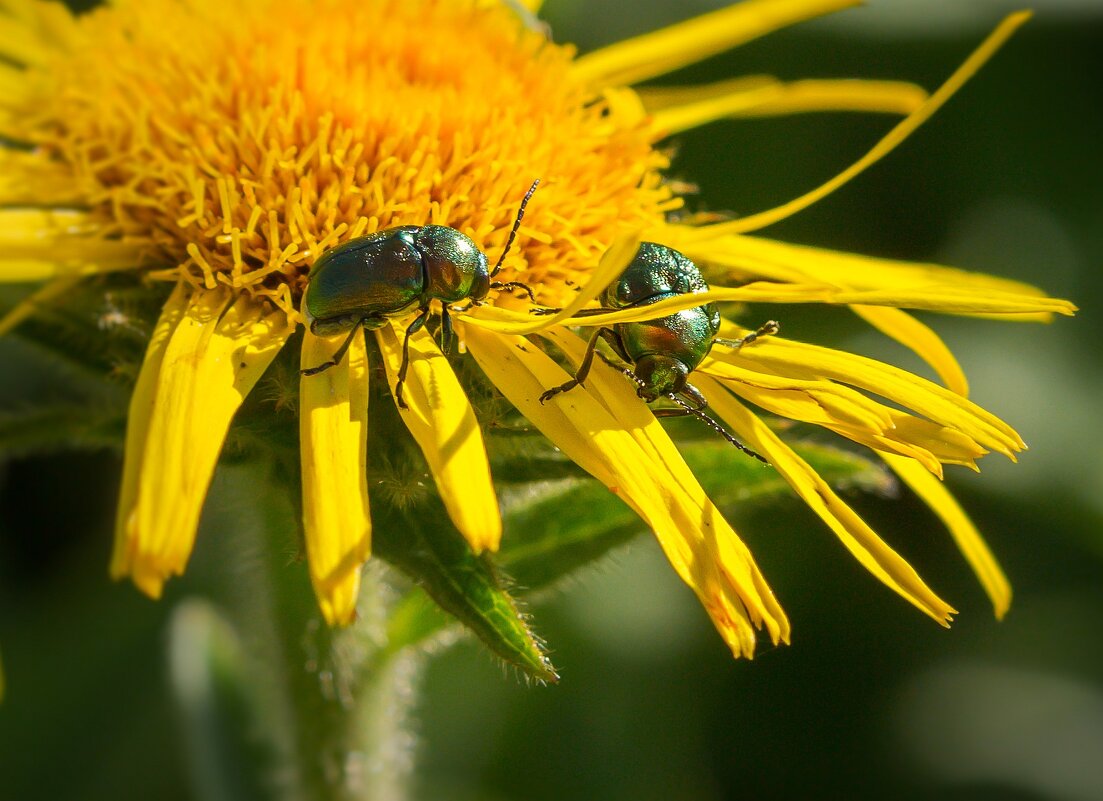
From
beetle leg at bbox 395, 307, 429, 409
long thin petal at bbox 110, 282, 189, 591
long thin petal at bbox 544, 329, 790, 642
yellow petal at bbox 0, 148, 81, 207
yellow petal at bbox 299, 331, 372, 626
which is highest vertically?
long thin petal at bbox 544, 329, 790, 642

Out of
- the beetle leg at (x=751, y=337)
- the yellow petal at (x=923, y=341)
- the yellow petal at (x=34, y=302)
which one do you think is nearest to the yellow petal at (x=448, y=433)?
the beetle leg at (x=751, y=337)

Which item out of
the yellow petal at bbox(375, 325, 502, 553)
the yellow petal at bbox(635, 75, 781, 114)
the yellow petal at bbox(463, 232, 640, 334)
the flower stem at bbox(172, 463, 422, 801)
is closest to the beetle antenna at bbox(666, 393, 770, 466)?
the yellow petal at bbox(463, 232, 640, 334)

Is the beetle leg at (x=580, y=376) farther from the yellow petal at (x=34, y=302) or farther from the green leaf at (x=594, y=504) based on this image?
the yellow petal at (x=34, y=302)

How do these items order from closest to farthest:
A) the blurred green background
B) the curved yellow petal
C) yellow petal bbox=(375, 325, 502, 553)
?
1. yellow petal bbox=(375, 325, 502, 553)
2. the curved yellow petal
3. the blurred green background

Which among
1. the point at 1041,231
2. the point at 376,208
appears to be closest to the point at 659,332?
the point at 376,208

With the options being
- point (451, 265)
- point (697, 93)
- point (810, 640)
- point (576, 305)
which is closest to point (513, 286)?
point (451, 265)

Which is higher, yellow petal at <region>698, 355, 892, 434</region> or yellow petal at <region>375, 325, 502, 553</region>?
yellow petal at <region>698, 355, 892, 434</region>

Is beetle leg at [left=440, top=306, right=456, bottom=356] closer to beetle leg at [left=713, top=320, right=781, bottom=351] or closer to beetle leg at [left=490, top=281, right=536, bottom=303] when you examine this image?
beetle leg at [left=490, top=281, right=536, bottom=303]
